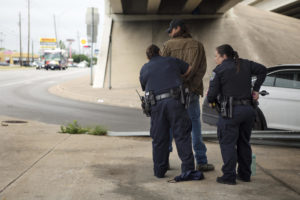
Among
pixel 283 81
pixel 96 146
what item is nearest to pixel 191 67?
pixel 96 146

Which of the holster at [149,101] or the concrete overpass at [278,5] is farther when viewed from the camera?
the concrete overpass at [278,5]

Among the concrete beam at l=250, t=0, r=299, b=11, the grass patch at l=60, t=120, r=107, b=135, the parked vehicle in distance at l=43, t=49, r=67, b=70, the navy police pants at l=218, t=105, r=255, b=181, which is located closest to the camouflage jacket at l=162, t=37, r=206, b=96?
the navy police pants at l=218, t=105, r=255, b=181

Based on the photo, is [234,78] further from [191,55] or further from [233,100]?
[191,55]

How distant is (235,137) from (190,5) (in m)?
16.9

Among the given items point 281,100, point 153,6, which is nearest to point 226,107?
point 281,100

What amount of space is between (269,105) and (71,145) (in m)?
3.74

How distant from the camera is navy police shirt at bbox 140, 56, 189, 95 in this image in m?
4.62

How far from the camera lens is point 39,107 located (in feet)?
42.6

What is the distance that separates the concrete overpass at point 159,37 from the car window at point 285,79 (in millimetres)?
13207

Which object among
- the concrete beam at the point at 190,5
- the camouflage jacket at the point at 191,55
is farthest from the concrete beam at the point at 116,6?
the camouflage jacket at the point at 191,55

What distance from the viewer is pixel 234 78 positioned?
176 inches

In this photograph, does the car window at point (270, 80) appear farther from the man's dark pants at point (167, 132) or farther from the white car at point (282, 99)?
the man's dark pants at point (167, 132)

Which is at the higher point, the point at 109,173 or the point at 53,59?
the point at 53,59

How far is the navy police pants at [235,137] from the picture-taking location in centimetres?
446
